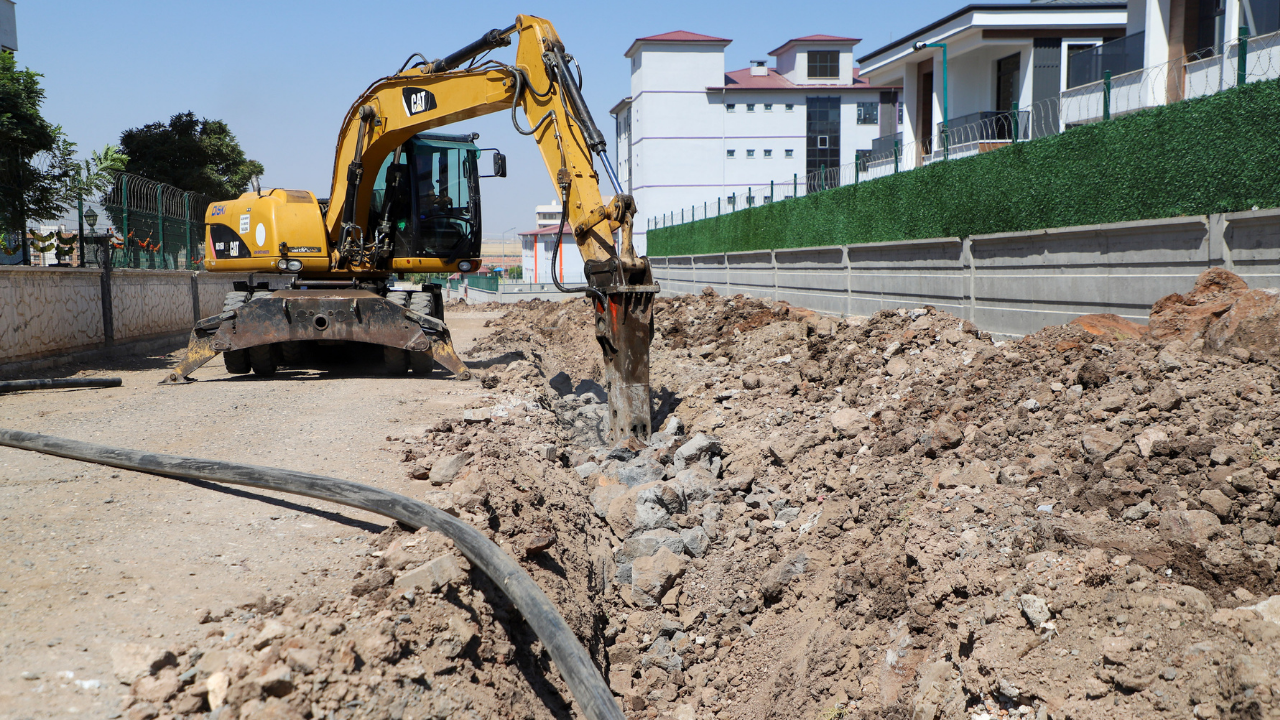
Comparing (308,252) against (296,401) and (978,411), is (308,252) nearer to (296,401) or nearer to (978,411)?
(296,401)

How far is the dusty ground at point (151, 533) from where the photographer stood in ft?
10.9

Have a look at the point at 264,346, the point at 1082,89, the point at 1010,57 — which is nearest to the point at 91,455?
the point at 264,346

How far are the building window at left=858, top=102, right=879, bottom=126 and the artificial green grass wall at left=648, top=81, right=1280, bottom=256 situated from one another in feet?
140

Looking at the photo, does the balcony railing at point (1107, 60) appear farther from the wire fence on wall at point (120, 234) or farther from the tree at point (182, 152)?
A: the tree at point (182, 152)

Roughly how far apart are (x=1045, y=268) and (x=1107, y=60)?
11141mm

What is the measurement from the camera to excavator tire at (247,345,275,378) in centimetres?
1157

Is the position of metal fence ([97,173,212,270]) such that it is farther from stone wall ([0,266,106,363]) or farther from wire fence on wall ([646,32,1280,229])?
wire fence on wall ([646,32,1280,229])

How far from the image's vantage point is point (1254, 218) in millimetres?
6965

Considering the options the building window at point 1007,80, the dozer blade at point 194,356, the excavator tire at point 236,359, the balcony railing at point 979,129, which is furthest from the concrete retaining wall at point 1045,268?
the building window at point 1007,80

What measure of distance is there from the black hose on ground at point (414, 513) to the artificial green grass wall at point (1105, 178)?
7108mm

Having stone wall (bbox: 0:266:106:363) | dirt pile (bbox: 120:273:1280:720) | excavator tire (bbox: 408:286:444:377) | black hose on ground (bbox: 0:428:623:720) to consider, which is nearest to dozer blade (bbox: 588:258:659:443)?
dirt pile (bbox: 120:273:1280:720)

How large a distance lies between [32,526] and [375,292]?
7.33m

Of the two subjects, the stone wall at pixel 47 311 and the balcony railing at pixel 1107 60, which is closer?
the stone wall at pixel 47 311

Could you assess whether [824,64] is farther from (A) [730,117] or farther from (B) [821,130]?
(A) [730,117]
